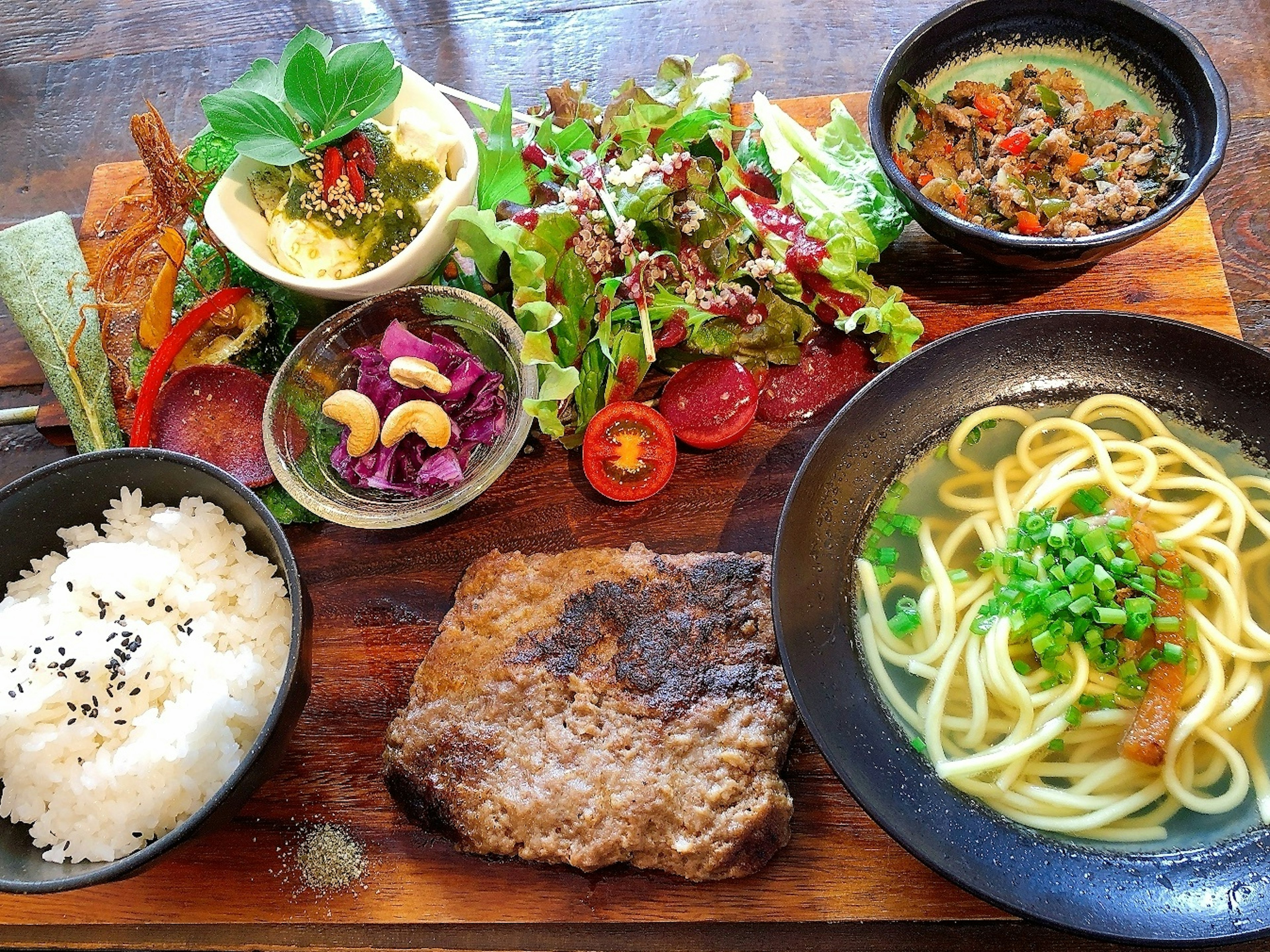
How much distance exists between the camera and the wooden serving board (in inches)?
101

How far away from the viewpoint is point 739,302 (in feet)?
9.64

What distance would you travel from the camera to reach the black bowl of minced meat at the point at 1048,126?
2789mm

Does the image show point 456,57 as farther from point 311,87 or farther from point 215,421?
point 215,421

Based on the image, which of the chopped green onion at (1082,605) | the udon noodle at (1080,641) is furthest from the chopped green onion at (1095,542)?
the chopped green onion at (1082,605)

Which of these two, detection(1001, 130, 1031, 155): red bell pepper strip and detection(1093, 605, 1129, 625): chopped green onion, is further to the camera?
detection(1001, 130, 1031, 155): red bell pepper strip

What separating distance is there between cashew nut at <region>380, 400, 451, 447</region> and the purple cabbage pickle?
0.06 metres

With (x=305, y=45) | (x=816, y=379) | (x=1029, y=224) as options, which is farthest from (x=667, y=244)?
(x=305, y=45)

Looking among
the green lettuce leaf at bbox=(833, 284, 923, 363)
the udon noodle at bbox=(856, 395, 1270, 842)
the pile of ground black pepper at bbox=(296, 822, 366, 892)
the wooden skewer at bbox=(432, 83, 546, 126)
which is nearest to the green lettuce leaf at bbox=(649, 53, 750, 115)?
the wooden skewer at bbox=(432, 83, 546, 126)

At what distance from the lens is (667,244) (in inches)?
119

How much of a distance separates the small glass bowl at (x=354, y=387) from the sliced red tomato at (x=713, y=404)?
1.53ft

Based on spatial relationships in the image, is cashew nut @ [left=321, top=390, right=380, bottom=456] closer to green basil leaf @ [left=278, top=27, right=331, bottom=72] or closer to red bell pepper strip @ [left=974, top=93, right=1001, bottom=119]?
green basil leaf @ [left=278, top=27, right=331, bottom=72]

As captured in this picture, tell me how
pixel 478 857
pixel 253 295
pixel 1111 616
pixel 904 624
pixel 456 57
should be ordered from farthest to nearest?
pixel 456 57 → pixel 253 295 → pixel 478 857 → pixel 904 624 → pixel 1111 616

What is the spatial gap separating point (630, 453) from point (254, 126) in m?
1.54

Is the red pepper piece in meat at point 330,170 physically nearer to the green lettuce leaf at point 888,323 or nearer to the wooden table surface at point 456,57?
the wooden table surface at point 456,57
